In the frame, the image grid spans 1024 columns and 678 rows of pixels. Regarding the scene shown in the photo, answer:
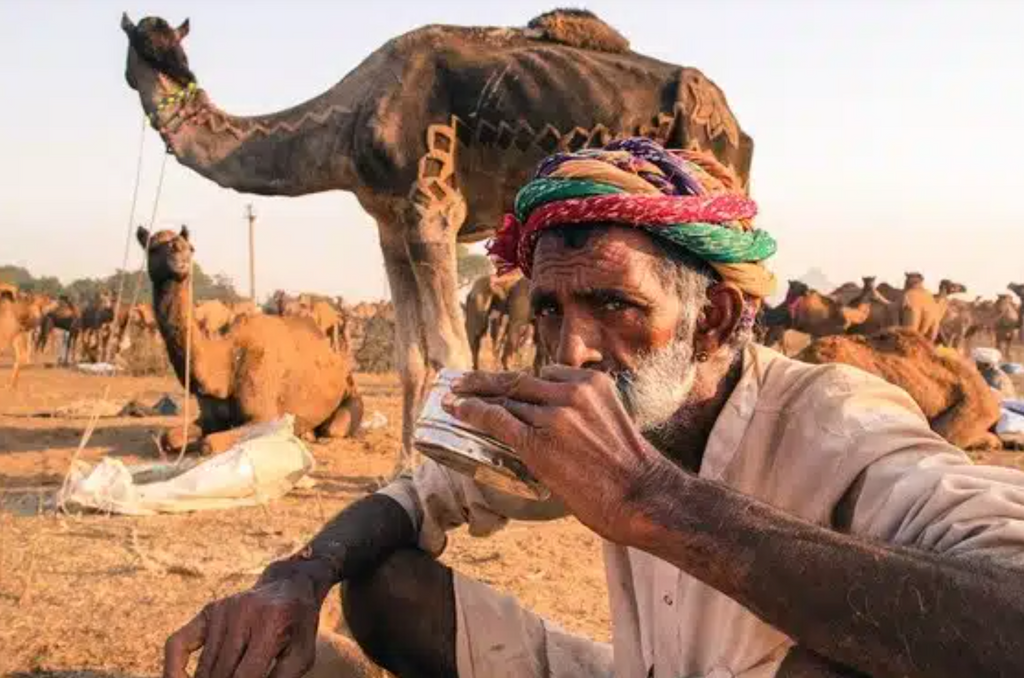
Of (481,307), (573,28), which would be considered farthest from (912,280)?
(573,28)

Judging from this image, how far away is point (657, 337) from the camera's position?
6.84 feet

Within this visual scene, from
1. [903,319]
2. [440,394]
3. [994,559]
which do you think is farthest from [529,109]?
[903,319]

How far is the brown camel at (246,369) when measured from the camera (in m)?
7.52

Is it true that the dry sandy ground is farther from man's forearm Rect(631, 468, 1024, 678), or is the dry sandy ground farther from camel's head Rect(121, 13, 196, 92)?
camel's head Rect(121, 13, 196, 92)

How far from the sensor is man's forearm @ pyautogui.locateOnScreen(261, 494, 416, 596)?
101 inches

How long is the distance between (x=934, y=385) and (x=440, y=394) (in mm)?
7582

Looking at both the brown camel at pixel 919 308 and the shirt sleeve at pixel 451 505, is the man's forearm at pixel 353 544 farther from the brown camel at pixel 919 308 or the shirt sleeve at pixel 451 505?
the brown camel at pixel 919 308

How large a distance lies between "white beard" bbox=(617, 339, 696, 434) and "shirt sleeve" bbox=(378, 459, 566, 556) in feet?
2.02

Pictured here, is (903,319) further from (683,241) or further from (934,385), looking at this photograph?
(683,241)

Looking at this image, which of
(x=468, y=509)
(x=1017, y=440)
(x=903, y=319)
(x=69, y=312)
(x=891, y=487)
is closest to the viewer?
(x=891, y=487)

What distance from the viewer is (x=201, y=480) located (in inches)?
248

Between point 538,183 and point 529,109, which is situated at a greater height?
point 529,109

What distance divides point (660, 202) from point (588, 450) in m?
0.64

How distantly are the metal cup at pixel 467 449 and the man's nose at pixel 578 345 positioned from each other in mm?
230
